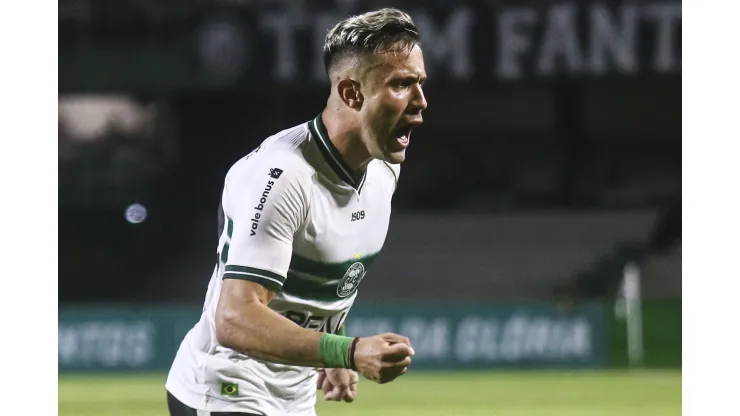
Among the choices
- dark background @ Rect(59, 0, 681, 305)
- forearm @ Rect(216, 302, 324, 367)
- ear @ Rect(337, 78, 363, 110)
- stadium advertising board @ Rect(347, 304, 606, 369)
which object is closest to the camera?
forearm @ Rect(216, 302, 324, 367)

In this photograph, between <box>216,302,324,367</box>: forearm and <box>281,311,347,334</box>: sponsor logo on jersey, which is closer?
<box>216,302,324,367</box>: forearm

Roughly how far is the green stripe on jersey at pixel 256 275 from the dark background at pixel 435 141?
9343 mm

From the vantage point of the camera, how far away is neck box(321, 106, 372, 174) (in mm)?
3174

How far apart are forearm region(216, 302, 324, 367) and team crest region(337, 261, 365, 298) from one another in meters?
0.43

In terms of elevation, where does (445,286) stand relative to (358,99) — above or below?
below

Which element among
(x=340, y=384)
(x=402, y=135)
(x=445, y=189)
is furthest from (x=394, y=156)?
(x=445, y=189)

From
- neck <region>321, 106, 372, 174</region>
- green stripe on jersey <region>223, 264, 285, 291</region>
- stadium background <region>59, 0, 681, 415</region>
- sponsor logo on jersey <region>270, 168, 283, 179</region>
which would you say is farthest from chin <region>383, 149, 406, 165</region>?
stadium background <region>59, 0, 681, 415</region>

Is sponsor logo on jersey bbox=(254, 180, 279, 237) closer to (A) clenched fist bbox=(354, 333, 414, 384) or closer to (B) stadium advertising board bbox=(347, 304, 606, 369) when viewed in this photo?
(A) clenched fist bbox=(354, 333, 414, 384)

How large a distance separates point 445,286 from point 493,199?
146 cm
